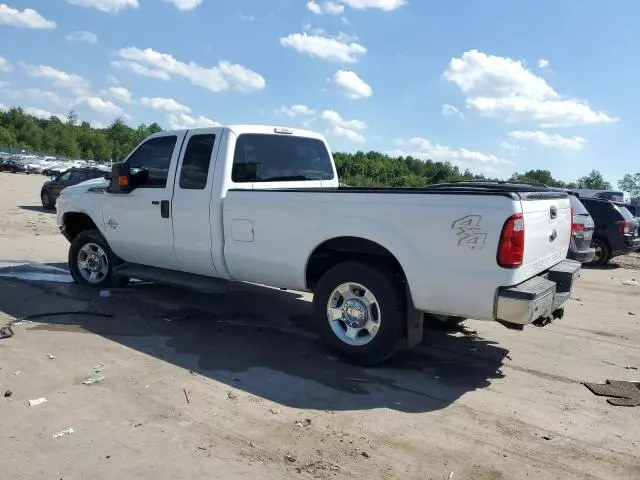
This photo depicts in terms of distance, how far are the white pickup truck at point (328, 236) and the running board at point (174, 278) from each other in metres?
0.03

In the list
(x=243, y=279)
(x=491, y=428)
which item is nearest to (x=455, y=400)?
(x=491, y=428)

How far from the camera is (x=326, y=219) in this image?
5113 mm

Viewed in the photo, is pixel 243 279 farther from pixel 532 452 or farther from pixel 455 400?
pixel 532 452

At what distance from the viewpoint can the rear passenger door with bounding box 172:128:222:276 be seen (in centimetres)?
612

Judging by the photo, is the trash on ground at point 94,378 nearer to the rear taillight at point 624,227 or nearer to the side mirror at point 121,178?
the side mirror at point 121,178

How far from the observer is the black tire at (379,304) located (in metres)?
4.88

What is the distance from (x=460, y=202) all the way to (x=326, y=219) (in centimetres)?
128

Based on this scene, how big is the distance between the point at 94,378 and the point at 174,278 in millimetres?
2076

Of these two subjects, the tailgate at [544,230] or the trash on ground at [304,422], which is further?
the tailgate at [544,230]

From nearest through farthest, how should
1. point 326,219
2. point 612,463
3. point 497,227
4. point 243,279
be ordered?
point 612,463, point 497,227, point 326,219, point 243,279

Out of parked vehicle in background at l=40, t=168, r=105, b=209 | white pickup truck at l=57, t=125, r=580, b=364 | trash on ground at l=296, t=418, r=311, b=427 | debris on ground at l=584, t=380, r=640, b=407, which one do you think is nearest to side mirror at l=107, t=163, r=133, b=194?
white pickup truck at l=57, t=125, r=580, b=364

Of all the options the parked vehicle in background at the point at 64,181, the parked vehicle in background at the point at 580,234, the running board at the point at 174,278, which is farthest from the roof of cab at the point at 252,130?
the parked vehicle in background at the point at 64,181

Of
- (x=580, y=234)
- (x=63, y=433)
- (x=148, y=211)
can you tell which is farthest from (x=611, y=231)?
(x=63, y=433)

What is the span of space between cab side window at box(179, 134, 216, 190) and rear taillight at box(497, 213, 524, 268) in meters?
3.31
